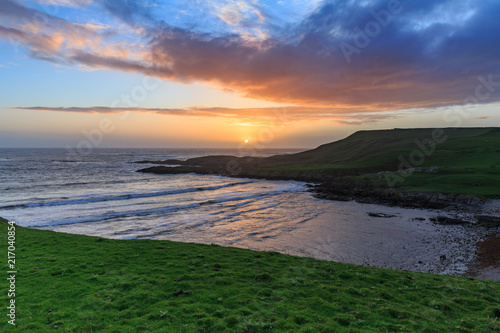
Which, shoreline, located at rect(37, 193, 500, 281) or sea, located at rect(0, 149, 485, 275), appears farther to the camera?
sea, located at rect(0, 149, 485, 275)

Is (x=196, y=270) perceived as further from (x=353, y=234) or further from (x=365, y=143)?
(x=365, y=143)

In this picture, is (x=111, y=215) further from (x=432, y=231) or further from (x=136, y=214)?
(x=432, y=231)

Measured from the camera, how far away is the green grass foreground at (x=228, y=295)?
912 cm

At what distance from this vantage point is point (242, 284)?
40.8 ft

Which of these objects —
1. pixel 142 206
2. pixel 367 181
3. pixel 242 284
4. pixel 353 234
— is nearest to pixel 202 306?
pixel 242 284

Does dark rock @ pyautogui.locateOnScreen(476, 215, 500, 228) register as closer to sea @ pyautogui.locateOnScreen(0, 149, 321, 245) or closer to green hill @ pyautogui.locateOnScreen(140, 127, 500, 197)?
green hill @ pyautogui.locateOnScreen(140, 127, 500, 197)

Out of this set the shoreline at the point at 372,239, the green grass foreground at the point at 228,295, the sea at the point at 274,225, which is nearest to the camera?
the green grass foreground at the point at 228,295

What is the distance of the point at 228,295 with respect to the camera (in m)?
11.3

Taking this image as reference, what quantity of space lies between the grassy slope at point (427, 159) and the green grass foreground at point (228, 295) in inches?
1720

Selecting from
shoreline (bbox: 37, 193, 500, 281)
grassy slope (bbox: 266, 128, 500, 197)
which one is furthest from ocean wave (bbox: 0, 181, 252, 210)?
grassy slope (bbox: 266, 128, 500, 197)

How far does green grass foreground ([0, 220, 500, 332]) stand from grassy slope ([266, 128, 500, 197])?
43.7m

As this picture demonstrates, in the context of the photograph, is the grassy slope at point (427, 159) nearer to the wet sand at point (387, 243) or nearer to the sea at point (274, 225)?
the sea at point (274, 225)

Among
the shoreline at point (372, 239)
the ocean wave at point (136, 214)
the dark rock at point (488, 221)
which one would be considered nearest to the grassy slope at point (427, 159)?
the dark rock at point (488, 221)

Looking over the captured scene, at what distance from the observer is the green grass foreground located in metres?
9.12
